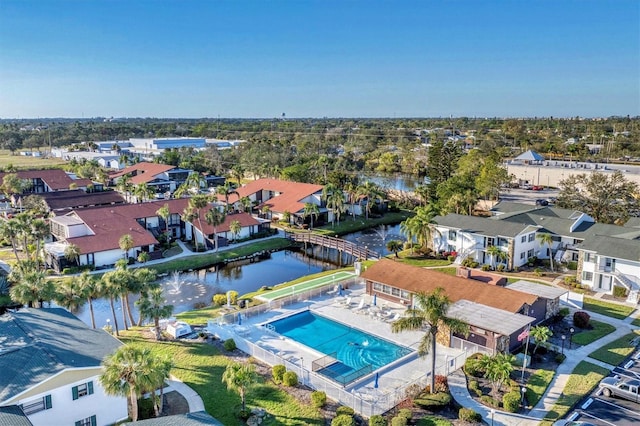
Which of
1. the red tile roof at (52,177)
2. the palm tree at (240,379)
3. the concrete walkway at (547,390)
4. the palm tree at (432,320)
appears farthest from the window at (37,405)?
the red tile roof at (52,177)

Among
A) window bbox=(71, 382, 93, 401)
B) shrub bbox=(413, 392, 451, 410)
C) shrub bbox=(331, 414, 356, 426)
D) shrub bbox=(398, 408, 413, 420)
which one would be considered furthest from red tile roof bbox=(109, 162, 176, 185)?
shrub bbox=(398, 408, 413, 420)

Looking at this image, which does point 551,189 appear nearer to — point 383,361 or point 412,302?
point 412,302

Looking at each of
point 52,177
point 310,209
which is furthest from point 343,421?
point 52,177

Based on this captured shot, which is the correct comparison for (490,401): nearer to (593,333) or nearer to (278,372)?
(278,372)

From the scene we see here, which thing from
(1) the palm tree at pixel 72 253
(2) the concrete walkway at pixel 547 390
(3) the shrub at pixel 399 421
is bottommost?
(2) the concrete walkway at pixel 547 390

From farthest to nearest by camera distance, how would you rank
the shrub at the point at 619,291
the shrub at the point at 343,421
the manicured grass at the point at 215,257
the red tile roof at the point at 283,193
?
the red tile roof at the point at 283,193
the manicured grass at the point at 215,257
the shrub at the point at 619,291
the shrub at the point at 343,421

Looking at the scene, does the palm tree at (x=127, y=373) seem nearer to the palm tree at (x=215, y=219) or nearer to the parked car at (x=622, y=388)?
the parked car at (x=622, y=388)
